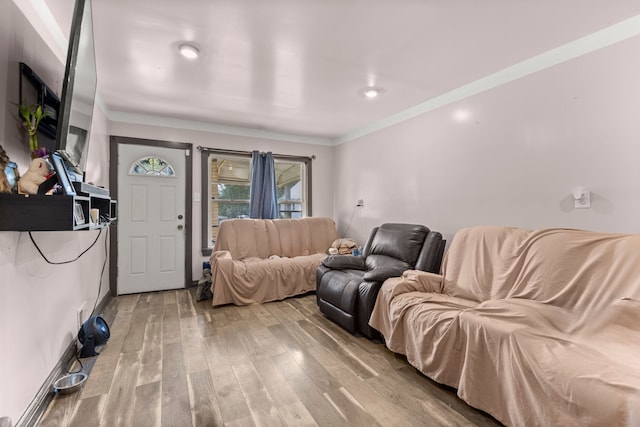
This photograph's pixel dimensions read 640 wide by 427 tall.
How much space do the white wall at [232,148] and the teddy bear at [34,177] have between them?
9.53 ft

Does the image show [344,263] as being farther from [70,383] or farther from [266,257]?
[70,383]

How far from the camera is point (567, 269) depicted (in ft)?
6.40

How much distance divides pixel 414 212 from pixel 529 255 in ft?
5.31

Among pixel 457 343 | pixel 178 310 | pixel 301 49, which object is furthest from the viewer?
pixel 178 310

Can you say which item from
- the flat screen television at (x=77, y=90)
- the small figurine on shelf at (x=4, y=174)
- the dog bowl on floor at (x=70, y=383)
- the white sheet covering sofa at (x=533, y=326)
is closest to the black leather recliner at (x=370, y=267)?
the white sheet covering sofa at (x=533, y=326)

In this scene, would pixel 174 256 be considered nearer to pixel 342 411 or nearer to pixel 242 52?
pixel 242 52

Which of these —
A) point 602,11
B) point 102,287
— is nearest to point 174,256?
point 102,287

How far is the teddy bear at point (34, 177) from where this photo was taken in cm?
140

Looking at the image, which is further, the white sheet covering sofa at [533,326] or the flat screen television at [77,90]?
the flat screen television at [77,90]

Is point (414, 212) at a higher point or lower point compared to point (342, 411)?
higher

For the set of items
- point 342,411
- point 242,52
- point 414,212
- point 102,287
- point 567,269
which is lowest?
point 342,411

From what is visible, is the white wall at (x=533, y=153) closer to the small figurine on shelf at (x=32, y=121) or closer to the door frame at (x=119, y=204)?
the door frame at (x=119, y=204)

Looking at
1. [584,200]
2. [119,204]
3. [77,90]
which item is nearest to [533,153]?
[584,200]

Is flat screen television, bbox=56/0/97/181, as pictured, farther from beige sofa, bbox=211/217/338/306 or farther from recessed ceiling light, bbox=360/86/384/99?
recessed ceiling light, bbox=360/86/384/99
